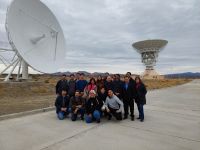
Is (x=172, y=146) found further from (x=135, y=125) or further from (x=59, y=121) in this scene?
(x=59, y=121)

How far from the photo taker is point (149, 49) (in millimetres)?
78375

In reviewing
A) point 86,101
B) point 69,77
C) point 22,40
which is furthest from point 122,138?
point 22,40

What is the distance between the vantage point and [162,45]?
76250 millimetres

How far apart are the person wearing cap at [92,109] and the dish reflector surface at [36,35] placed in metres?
14.3

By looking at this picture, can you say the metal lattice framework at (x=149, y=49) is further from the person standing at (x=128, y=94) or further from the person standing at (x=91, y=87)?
the person standing at (x=91, y=87)

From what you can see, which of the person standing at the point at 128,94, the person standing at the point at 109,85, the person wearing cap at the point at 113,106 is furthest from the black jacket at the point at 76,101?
the person standing at the point at 128,94

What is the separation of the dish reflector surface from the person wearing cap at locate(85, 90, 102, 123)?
14.3 m

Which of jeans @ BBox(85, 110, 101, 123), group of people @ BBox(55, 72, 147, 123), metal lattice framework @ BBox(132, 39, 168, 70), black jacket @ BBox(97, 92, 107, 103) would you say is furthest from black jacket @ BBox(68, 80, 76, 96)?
metal lattice framework @ BBox(132, 39, 168, 70)

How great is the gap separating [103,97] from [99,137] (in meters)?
2.63

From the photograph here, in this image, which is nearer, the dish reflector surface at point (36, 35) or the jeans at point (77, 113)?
the jeans at point (77, 113)

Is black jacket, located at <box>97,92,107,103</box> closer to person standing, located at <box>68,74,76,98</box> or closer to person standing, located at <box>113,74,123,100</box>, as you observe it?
person standing, located at <box>113,74,123,100</box>

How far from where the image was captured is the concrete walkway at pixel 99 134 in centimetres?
566

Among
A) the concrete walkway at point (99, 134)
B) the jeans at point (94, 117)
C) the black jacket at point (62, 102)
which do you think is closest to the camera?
the concrete walkway at point (99, 134)

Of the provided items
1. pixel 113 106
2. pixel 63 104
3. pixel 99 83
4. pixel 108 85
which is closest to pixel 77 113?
pixel 63 104
